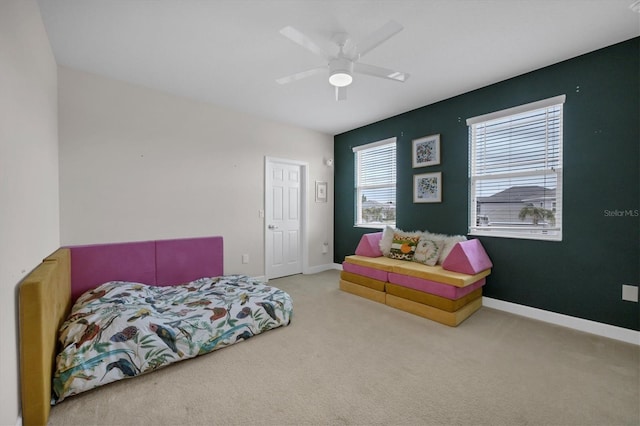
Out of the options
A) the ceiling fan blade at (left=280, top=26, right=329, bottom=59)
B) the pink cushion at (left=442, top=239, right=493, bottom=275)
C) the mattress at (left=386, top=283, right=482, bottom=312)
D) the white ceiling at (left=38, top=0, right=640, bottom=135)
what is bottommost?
the mattress at (left=386, top=283, right=482, bottom=312)

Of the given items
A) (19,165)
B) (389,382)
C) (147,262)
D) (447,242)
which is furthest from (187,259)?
(447,242)

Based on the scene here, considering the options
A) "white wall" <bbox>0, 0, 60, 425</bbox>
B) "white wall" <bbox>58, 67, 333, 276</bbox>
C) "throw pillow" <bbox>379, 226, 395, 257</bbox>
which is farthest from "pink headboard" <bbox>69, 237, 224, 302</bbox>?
"throw pillow" <bbox>379, 226, 395, 257</bbox>

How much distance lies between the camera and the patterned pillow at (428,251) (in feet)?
11.0

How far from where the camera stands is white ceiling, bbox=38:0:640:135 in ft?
6.61

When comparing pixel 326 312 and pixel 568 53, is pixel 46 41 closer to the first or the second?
pixel 326 312

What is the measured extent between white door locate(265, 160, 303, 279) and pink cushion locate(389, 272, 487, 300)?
207 centimetres

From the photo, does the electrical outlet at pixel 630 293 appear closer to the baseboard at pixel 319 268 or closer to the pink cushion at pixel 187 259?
the baseboard at pixel 319 268

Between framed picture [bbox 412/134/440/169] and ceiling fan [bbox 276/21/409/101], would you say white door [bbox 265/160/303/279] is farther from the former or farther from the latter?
ceiling fan [bbox 276/21/409/101]

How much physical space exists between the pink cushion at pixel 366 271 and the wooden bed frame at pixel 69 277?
1.78 meters

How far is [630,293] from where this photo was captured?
2426mm

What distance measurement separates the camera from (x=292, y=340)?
8.09ft

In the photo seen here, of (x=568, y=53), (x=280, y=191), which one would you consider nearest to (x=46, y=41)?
(x=280, y=191)

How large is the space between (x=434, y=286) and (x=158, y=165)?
11.7 feet

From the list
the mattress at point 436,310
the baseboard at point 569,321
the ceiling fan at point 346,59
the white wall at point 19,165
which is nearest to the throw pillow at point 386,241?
the mattress at point 436,310
